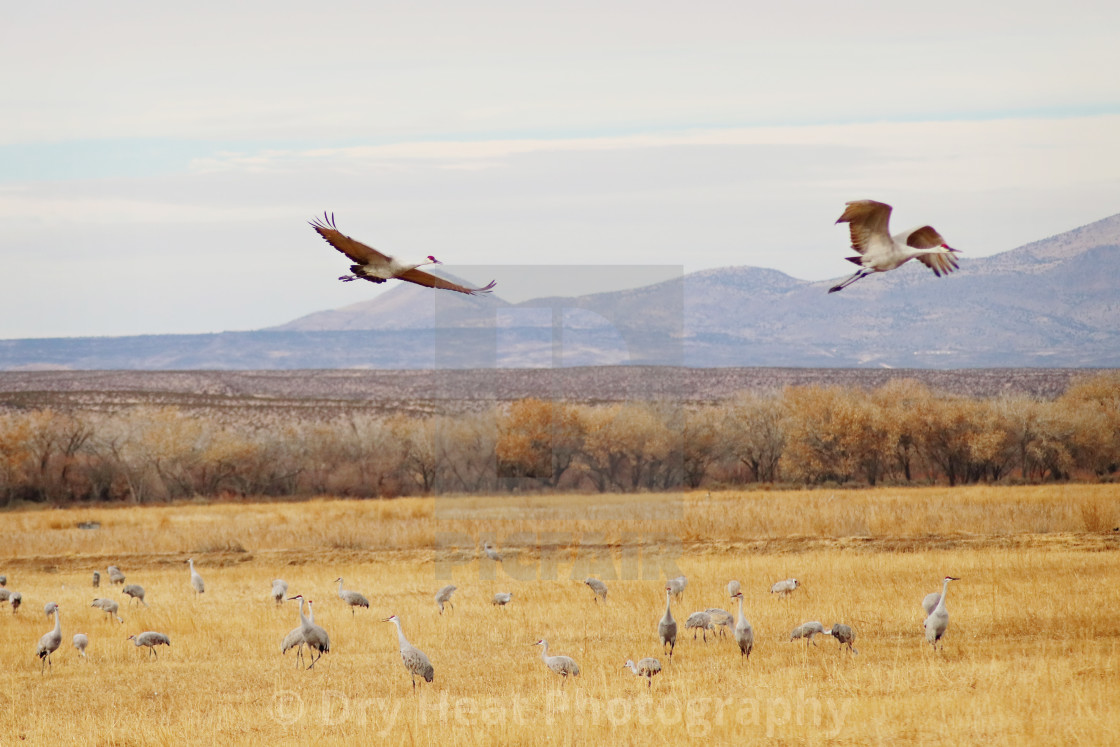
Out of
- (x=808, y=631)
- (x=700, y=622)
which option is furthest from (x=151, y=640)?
(x=808, y=631)

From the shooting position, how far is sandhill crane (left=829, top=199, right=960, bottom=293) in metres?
11.3

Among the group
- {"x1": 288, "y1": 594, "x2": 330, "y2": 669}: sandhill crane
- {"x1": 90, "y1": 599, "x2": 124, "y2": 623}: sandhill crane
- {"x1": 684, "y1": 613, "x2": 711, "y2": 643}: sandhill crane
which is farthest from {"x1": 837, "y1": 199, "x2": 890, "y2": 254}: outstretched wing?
{"x1": 90, "y1": 599, "x2": 124, "y2": 623}: sandhill crane

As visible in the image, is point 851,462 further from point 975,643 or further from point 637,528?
point 975,643

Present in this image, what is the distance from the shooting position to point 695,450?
5147cm

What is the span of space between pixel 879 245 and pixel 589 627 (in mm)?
9389

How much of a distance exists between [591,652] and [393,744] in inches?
207

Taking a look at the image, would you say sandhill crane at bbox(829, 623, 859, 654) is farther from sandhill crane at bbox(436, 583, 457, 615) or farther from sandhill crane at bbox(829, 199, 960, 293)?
sandhill crane at bbox(436, 583, 457, 615)

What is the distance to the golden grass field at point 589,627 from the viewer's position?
12.8 meters

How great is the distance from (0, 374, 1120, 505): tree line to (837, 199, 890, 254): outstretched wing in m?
32.4

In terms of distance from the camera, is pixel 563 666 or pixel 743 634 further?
pixel 743 634

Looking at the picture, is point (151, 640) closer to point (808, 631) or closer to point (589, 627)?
point (589, 627)

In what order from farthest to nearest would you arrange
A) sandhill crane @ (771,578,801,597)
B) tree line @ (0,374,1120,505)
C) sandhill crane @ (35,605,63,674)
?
tree line @ (0,374,1120,505)
sandhill crane @ (771,578,801,597)
sandhill crane @ (35,605,63,674)

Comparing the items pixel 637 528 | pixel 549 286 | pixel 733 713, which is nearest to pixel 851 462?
pixel 637 528

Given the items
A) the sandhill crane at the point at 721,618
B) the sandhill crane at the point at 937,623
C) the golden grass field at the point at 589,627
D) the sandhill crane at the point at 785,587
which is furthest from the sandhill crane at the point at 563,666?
the sandhill crane at the point at 785,587
